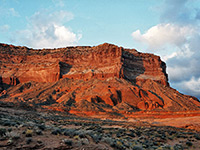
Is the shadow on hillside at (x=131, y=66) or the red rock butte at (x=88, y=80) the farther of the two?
the shadow on hillside at (x=131, y=66)

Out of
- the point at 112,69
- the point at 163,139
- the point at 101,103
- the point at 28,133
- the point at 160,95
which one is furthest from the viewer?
the point at 112,69

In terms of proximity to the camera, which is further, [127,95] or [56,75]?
[56,75]

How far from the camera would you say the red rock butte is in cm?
5328

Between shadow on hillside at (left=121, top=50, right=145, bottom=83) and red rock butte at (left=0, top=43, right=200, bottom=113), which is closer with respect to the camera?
red rock butte at (left=0, top=43, right=200, bottom=113)

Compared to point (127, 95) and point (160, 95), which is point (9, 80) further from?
point (160, 95)

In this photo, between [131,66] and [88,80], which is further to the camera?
[131,66]

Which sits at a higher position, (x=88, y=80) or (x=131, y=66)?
(x=131, y=66)

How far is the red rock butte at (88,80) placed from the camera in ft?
175

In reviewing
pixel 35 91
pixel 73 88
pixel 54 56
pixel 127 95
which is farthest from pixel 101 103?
pixel 54 56

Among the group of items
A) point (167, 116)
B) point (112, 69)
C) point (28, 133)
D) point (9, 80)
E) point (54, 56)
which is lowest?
point (167, 116)

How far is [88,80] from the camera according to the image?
66.8 metres

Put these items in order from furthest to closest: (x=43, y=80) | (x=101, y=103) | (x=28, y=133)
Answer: (x=43, y=80)
(x=101, y=103)
(x=28, y=133)

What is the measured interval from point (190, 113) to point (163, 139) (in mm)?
33235

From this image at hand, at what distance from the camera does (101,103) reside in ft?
170
